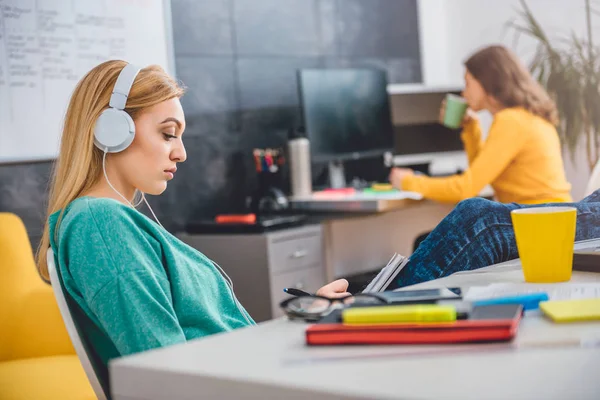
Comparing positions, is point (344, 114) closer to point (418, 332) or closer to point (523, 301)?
point (523, 301)

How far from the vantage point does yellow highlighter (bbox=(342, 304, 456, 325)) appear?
2.69 ft

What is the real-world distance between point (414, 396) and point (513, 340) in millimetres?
207

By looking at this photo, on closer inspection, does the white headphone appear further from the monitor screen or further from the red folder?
the monitor screen

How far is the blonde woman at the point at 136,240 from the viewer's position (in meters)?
1.25

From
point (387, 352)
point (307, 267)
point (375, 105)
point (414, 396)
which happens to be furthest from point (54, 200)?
point (375, 105)

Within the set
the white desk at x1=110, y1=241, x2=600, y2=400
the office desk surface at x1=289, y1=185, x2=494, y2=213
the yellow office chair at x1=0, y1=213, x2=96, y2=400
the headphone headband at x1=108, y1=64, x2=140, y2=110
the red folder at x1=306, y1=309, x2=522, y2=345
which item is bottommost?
the yellow office chair at x1=0, y1=213, x2=96, y2=400

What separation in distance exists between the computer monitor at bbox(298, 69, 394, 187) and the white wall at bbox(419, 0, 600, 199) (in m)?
0.97

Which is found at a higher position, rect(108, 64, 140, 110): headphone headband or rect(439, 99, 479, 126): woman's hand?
rect(108, 64, 140, 110): headphone headband

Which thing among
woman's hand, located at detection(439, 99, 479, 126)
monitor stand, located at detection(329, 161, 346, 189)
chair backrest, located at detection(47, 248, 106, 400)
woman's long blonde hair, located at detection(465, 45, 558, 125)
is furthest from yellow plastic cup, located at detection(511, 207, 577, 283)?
monitor stand, located at detection(329, 161, 346, 189)

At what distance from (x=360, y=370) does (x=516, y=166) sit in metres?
2.73

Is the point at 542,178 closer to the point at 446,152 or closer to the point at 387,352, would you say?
the point at 446,152

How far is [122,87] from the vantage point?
1.53 meters

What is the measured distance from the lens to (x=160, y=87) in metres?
1.59

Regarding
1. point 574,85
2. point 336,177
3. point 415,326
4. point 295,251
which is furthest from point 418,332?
point 574,85
